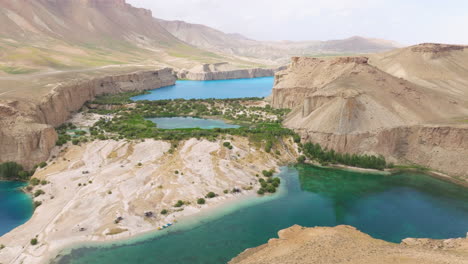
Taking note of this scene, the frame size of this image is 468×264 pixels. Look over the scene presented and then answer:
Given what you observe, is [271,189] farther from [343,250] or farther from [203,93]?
[203,93]

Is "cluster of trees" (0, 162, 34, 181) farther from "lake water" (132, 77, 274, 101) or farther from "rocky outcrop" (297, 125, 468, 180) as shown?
"lake water" (132, 77, 274, 101)

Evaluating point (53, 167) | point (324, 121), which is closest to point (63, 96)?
point (53, 167)

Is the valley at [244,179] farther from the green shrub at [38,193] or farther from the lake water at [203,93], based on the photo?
the lake water at [203,93]

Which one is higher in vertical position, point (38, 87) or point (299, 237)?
point (38, 87)

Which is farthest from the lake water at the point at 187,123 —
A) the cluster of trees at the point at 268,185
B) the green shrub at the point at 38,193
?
the green shrub at the point at 38,193

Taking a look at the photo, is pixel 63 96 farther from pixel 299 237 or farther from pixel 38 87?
pixel 299 237

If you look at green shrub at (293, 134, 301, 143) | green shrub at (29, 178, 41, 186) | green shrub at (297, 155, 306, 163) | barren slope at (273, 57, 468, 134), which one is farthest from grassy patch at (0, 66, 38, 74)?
green shrub at (297, 155, 306, 163)

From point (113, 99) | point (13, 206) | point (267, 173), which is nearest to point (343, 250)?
point (267, 173)

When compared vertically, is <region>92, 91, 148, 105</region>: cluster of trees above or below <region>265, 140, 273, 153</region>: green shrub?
above
